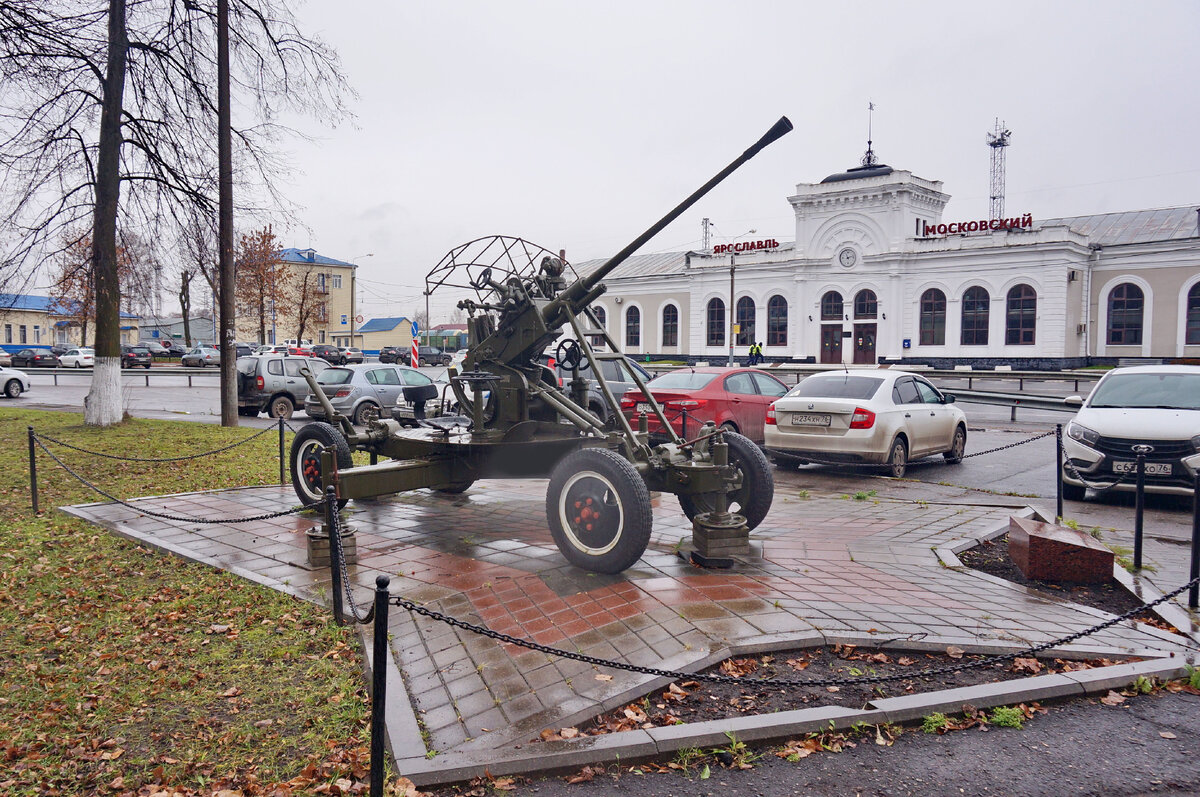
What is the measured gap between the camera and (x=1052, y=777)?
3.22 m

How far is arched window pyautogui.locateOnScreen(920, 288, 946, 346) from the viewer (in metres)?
42.1

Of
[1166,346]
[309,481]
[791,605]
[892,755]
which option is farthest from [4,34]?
[1166,346]

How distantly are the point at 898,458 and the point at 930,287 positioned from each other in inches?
1358

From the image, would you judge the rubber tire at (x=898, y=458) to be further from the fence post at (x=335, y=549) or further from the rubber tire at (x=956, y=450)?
the fence post at (x=335, y=549)

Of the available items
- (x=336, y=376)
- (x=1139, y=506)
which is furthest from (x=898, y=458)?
(x=336, y=376)

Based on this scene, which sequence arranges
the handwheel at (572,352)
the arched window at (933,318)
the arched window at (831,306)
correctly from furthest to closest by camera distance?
the arched window at (831,306), the arched window at (933,318), the handwheel at (572,352)

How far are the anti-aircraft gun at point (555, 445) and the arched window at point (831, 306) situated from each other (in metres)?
40.4

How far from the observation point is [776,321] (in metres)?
47.4

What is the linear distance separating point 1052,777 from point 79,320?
192 ft

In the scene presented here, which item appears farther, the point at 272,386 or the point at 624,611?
the point at 272,386

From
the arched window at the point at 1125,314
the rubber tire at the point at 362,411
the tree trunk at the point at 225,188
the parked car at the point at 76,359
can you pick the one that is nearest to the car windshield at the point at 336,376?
the rubber tire at the point at 362,411

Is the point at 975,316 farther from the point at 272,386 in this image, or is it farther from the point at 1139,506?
the point at 1139,506

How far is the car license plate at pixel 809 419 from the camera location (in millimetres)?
10875

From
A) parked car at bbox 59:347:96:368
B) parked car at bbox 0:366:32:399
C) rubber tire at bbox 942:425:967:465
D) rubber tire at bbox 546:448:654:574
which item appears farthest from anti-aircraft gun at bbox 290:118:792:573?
parked car at bbox 59:347:96:368
